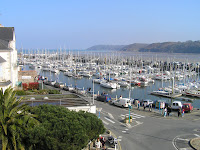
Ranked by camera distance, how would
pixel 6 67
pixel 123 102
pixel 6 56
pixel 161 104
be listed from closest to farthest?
pixel 6 56, pixel 6 67, pixel 161 104, pixel 123 102

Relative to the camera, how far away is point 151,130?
949 inches

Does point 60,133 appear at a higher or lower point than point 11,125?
lower

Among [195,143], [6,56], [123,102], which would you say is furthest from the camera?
[123,102]

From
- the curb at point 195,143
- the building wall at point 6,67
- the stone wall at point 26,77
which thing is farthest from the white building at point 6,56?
the curb at point 195,143

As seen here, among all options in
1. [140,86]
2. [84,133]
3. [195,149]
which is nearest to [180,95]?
[140,86]

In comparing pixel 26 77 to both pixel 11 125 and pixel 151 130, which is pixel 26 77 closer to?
pixel 151 130

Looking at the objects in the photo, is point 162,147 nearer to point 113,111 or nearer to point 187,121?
point 187,121

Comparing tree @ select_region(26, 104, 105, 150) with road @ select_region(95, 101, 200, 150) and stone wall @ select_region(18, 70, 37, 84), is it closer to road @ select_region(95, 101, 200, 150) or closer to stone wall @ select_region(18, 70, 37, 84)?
road @ select_region(95, 101, 200, 150)

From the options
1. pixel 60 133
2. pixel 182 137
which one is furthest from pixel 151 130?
pixel 60 133

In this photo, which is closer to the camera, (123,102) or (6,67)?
(6,67)

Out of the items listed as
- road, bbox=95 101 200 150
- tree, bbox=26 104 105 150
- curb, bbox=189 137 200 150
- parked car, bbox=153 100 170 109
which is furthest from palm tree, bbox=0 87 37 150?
parked car, bbox=153 100 170 109

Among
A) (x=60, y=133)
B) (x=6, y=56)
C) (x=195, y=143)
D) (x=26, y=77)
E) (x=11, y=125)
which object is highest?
(x=6, y=56)

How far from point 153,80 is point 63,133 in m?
64.9

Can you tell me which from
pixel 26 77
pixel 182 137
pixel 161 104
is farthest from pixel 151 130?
pixel 26 77
